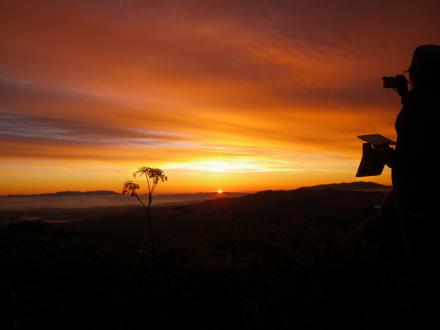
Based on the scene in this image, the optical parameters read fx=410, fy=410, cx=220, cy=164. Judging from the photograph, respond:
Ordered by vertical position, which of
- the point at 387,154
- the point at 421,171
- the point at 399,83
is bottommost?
the point at 421,171

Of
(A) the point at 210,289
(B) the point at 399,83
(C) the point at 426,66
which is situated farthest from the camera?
(A) the point at 210,289

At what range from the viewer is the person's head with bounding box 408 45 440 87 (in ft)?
13.7

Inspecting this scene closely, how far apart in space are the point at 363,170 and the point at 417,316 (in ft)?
5.55

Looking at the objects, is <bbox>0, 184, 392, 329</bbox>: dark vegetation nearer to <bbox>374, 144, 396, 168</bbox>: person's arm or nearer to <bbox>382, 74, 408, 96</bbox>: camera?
<bbox>374, 144, 396, 168</bbox>: person's arm

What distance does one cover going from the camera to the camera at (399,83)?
4586 mm

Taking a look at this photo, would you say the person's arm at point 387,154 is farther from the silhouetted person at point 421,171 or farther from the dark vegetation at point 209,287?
the dark vegetation at point 209,287

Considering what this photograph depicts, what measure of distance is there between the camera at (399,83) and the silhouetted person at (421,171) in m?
0.22

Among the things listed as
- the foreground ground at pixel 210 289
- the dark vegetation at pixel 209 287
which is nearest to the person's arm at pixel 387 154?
the dark vegetation at pixel 209 287

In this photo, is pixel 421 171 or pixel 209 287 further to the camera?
pixel 209 287

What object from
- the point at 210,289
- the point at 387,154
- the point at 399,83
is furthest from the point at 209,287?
the point at 399,83

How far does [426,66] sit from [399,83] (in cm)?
42

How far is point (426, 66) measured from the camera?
4.20m

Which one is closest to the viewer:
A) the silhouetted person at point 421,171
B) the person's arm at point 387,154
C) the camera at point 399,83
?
the silhouetted person at point 421,171

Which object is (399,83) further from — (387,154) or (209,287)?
(209,287)
